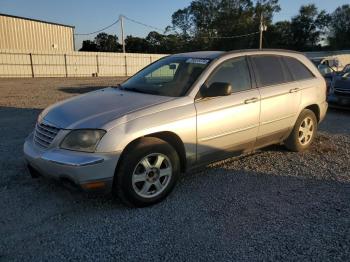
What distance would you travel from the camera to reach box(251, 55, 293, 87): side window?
207 inches

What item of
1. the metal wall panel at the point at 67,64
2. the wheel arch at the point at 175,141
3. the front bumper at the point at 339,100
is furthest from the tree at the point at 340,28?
the wheel arch at the point at 175,141

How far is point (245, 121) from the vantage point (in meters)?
4.90

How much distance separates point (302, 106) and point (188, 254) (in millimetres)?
3676

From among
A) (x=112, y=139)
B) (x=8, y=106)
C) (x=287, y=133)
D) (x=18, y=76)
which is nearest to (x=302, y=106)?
(x=287, y=133)

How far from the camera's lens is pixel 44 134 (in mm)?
4035

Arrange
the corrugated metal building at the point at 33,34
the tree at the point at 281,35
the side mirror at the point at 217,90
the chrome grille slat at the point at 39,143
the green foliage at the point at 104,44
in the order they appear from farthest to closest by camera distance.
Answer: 1. the green foliage at the point at 104,44
2. the tree at the point at 281,35
3. the corrugated metal building at the point at 33,34
4. the side mirror at the point at 217,90
5. the chrome grille slat at the point at 39,143

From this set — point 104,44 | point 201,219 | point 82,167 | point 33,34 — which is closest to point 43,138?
point 82,167

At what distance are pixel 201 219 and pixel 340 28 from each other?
297 feet

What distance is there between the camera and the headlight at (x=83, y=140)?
3.68 meters

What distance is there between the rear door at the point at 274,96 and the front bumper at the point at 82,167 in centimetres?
244

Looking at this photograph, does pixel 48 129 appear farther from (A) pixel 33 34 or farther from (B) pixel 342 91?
(A) pixel 33 34

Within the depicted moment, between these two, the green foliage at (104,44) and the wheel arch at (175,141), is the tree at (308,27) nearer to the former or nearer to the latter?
the green foliage at (104,44)

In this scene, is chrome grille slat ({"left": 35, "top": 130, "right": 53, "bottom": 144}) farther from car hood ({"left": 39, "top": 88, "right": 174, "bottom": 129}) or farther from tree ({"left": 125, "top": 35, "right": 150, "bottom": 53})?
tree ({"left": 125, "top": 35, "right": 150, "bottom": 53})

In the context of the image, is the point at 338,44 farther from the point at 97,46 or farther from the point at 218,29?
the point at 97,46
